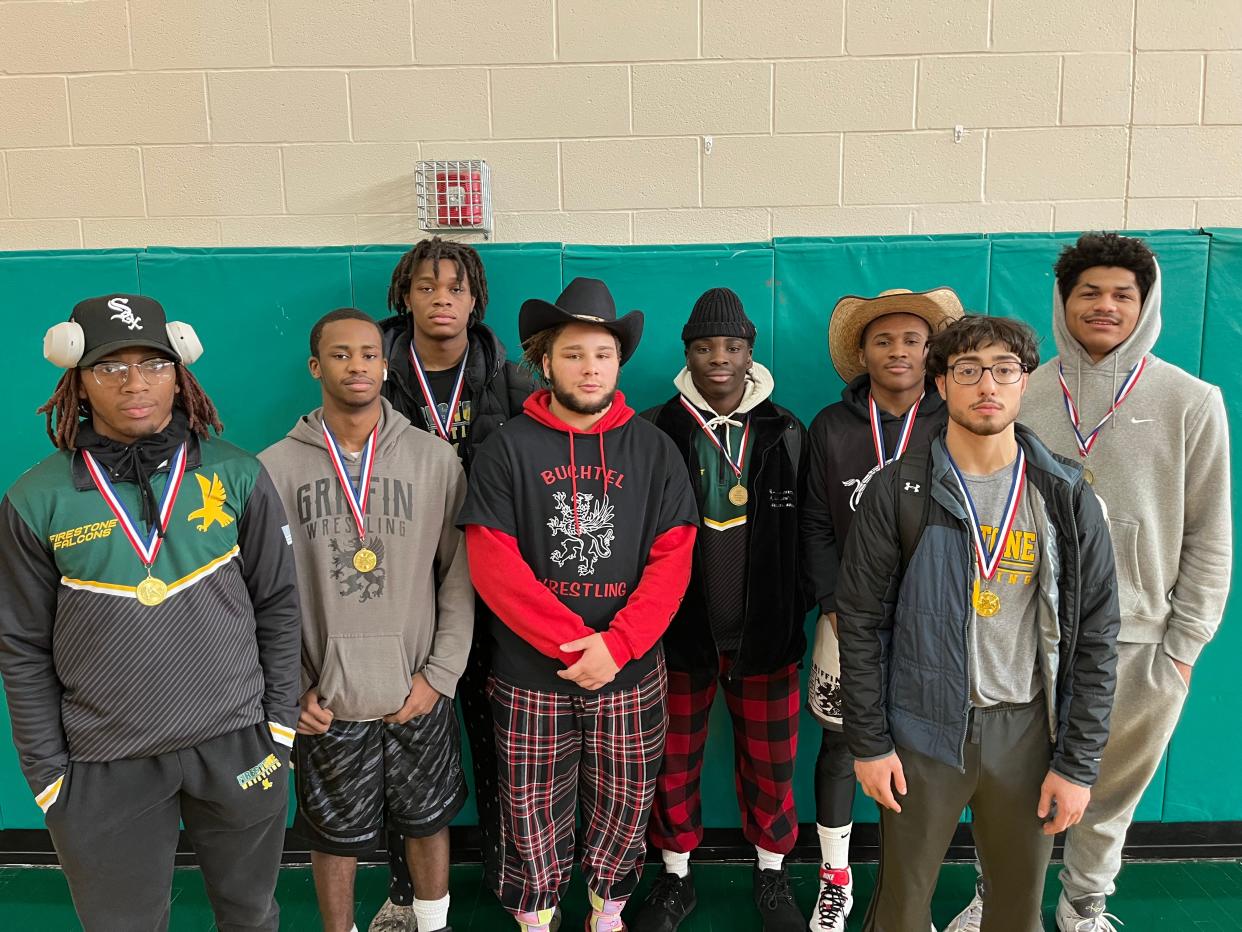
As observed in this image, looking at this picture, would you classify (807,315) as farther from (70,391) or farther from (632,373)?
(70,391)

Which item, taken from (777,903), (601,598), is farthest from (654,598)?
(777,903)

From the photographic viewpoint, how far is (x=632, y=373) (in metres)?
2.88

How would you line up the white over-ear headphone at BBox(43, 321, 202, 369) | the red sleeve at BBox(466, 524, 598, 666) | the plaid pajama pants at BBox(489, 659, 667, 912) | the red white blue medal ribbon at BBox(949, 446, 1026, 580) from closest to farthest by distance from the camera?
the white over-ear headphone at BBox(43, 321, 202, 369) < the red white blue medal ribbon at BBox(949, 446, 1026, 580) < the red sleeve at BBox(466, 524, 598, 666) < the plaid pajama pants at BBox(489, 659, 667, 912)

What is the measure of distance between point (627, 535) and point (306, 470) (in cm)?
91

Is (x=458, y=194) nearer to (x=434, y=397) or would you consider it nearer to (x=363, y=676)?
(x=434, y=397)

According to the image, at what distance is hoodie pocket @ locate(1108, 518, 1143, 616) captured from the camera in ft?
7.57

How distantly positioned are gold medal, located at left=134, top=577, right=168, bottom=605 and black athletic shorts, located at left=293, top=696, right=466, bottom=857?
64cm

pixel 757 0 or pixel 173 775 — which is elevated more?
pixel 757 0

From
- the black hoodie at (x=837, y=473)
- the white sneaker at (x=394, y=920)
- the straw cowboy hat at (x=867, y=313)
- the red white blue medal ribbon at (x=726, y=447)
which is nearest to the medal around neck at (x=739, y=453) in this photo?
the red white blue medal ribbon at (x=726, y=447)

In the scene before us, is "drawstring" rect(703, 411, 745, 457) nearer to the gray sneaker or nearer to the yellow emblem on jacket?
the yellow emblem on jacket

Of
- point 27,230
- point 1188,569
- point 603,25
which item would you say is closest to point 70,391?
point 27,230

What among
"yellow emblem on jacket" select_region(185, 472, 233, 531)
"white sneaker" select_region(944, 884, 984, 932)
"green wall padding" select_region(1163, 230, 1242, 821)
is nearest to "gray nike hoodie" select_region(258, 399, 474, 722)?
"yellow emblem on jacket" select_region(185, 472, 233, 531)

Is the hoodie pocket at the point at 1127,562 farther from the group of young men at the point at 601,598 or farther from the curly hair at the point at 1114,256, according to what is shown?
the curly hair at the point at 1114,256

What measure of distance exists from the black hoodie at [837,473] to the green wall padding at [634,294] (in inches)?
15.1
